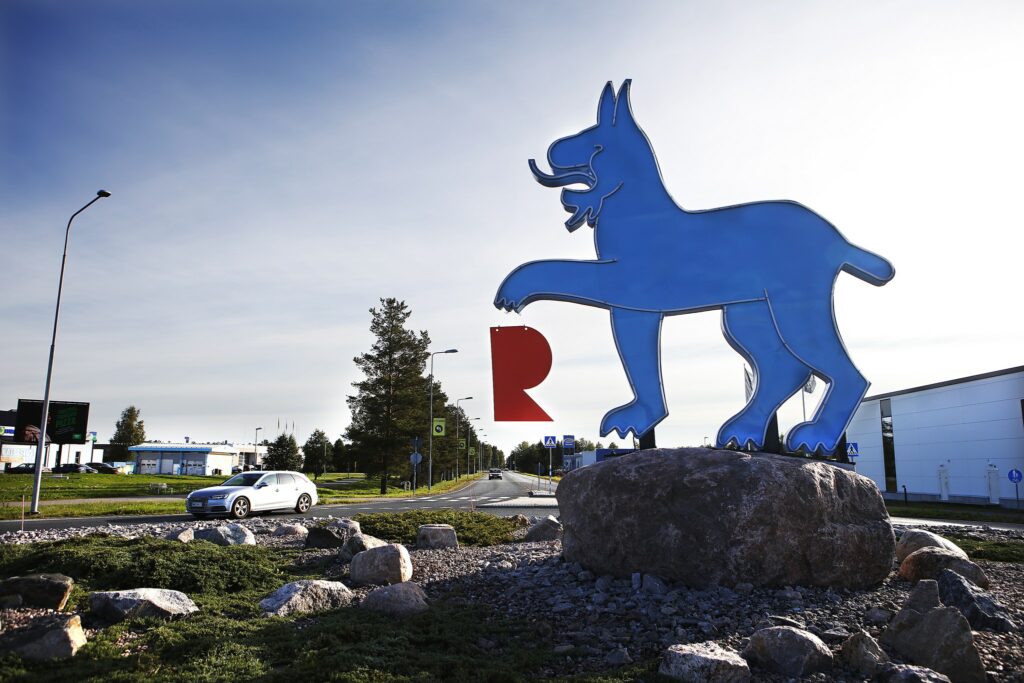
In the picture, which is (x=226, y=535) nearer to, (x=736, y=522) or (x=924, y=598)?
(x=736, y=522)

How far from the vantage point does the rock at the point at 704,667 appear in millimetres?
5047

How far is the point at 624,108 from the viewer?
1090cm

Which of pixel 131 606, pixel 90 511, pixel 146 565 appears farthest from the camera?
pixel 90 511

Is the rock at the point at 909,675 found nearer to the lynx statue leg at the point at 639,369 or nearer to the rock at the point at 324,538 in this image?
the lynx statue leg at the point at 639,369

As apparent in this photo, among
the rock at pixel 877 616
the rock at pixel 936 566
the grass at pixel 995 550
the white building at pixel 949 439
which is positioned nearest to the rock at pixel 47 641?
the rock at pixel 877 616

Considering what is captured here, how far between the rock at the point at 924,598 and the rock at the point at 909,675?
1410mm

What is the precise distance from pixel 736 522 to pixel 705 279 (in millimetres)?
4014

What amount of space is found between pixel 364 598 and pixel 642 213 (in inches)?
271

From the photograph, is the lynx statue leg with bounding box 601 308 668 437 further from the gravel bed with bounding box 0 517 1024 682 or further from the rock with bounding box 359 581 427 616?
the rock with bounding box 359 581 427 616

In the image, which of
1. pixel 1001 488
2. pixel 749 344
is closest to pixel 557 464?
pixel 1001 488

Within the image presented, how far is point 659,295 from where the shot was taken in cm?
1034

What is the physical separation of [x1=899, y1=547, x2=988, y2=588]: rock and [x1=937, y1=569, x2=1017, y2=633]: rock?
3.87 ft

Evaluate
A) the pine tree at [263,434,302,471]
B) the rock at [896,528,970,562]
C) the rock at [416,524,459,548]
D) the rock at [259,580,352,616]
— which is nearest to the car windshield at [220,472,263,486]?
the rock at [416,524,459,548]

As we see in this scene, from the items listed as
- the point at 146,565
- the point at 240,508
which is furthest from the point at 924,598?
the point at 240,508
